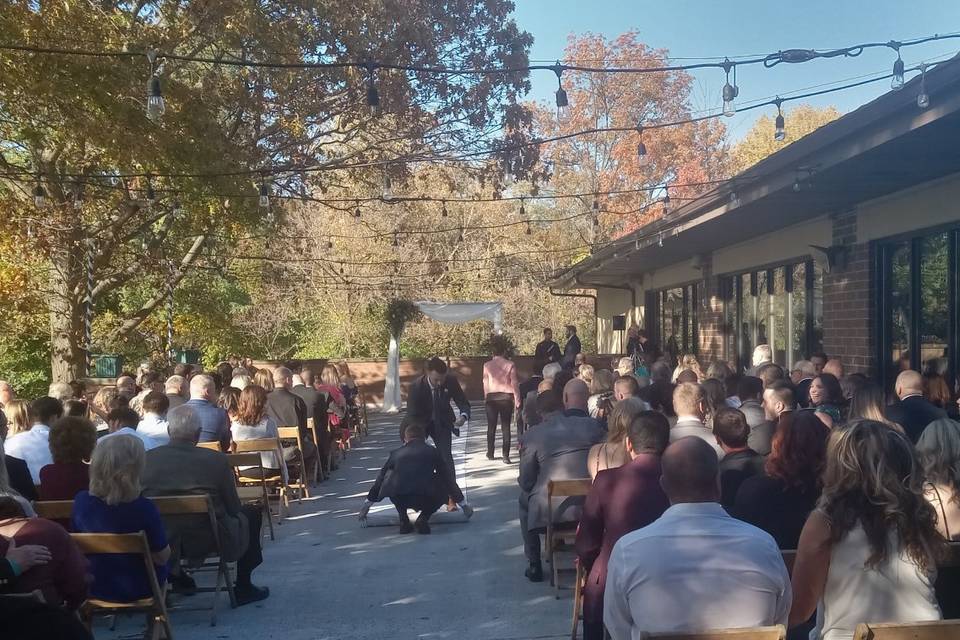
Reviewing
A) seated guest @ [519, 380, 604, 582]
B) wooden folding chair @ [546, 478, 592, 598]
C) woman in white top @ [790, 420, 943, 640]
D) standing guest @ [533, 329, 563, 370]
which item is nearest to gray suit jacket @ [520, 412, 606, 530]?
seated guest @ [519, 380, 604, 582]

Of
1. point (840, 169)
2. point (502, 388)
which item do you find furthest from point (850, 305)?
point (502, 388)

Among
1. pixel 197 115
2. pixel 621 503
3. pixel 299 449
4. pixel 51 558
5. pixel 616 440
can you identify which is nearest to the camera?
pixel 51 558

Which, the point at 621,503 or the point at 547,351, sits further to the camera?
the point at 547,351

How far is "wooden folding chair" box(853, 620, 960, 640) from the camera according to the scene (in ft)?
8.79

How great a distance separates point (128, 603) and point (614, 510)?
8.86 feet

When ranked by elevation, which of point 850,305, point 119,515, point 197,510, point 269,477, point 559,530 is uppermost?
point 850,305

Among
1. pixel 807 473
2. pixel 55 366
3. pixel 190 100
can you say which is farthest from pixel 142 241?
pixel 807 473

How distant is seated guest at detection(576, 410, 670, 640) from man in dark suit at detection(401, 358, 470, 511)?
5.22 m

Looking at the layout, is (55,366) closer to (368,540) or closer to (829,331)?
(368,540)

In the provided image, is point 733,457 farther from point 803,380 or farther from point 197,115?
point 197,115

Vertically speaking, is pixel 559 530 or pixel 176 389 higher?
pixel 176 389

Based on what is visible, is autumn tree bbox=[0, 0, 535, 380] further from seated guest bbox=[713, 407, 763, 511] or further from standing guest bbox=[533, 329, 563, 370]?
seated guest bbox=[713, 407, 763, 511]

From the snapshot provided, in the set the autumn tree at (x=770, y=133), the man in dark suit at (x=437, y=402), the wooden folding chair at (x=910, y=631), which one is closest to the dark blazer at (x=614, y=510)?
the wooden folding chair at (x=910, y=631)

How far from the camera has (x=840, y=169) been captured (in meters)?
8.40
